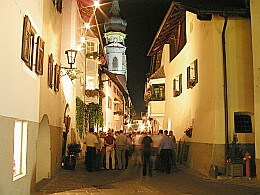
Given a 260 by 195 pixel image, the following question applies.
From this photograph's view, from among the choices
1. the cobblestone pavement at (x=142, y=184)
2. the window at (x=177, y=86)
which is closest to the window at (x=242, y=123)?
the cobblestone pavement at (x=142, y=184)

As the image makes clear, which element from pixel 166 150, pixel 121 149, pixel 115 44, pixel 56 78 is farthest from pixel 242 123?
pixel 115 44

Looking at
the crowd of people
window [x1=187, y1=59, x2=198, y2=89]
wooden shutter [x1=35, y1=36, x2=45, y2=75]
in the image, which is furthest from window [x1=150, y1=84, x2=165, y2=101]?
wooden shutter [x1=35, y1=36, x2=45, y2=75]

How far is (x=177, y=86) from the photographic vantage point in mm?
26188

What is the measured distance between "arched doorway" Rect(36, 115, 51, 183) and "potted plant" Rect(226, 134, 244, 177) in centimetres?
700

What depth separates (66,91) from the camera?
20.0 m

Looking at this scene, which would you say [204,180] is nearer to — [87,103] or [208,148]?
[208,148]

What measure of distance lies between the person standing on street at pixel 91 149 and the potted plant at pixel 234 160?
6.10 m

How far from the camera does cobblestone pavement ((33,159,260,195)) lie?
12680mm

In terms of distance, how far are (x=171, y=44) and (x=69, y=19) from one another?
8.64 m

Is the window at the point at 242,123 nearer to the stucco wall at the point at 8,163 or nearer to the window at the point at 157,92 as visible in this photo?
the stucco wall at the point at 8,163

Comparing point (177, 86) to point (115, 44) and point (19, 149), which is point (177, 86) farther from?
point (115, 44)

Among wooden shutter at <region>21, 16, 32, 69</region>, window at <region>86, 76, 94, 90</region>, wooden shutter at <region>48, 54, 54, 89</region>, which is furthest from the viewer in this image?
window at <region>86, 76, 94, 90</region>

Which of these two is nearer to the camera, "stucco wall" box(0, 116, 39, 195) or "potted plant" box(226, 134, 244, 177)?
"stucco wall" box(0, 116, 39, 195)

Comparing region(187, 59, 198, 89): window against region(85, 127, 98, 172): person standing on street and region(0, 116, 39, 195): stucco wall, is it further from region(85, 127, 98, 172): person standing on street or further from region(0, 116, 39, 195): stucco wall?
region(0, 116, 39, 195): stucco wall
